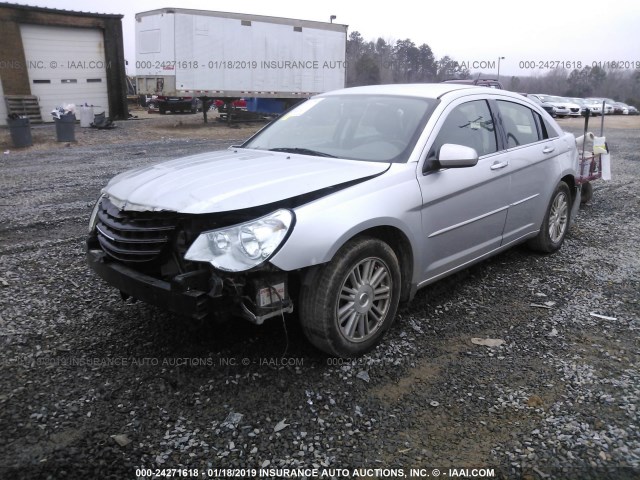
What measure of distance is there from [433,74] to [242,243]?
5501 cm

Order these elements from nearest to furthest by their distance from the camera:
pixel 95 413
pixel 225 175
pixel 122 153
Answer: pixel 95 413
pixel 225 175
pixel 122 153

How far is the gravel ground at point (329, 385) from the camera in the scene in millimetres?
2520

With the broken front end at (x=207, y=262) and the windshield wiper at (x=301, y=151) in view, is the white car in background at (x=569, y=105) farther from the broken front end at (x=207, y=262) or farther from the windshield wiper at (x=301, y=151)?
the broken front end at (x=207, y=262)

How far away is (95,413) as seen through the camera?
279cm

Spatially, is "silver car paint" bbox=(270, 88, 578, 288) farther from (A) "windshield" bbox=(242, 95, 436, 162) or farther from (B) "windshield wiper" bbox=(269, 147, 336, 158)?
(B) "windshield wiper" bbox=(269, 147, 336, 158)

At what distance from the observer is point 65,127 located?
14.3 meters

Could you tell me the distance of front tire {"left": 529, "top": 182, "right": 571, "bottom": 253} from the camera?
5.22 metres

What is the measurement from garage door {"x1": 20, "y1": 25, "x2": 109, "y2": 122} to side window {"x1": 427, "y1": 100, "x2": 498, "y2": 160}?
20.5 metres

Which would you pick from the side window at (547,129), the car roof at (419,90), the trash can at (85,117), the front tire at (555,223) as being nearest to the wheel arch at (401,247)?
the car roof at (419,90)

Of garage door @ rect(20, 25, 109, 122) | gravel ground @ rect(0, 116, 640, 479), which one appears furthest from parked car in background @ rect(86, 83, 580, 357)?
garage door @ rect(20, 25, 109, 122)

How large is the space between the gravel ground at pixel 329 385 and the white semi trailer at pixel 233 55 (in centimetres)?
1500

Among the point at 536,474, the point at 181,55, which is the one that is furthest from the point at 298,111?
the point at 181,55

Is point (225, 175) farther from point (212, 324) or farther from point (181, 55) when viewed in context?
point (181, 55)

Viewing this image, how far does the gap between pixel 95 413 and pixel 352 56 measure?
60.6 meters
